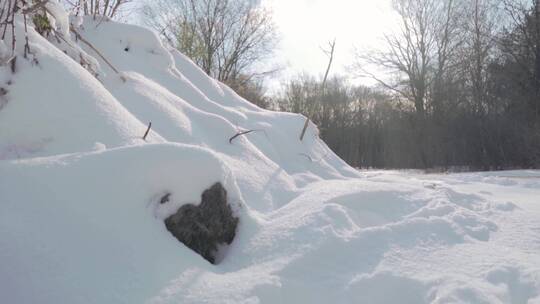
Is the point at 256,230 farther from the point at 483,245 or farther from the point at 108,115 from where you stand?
the point at 483,245

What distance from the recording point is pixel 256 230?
191 centimetres

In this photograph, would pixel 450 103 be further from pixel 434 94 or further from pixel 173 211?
pixel 173 211

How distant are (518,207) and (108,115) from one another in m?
3.40

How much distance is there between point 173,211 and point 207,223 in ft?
0.69

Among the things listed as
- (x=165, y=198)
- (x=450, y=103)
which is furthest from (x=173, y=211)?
(x=450, y=103)

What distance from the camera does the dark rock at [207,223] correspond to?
159 cm

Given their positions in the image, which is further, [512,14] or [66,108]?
[512,14]

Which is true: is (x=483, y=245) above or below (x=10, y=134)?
below

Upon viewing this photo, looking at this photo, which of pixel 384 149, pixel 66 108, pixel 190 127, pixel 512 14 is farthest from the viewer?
pixel 384 149

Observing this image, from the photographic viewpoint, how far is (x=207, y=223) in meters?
1.72

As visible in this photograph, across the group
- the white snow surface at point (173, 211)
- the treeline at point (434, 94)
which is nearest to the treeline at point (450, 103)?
the treeline at point (434, 94)

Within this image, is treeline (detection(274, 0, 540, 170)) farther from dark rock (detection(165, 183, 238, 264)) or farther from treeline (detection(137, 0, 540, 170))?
dark rock (detection(165, 183, 238, 264))

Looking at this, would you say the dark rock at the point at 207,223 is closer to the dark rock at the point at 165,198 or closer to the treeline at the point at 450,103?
the dark rock at the point at 165,198

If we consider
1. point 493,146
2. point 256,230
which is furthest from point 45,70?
point 493,146
